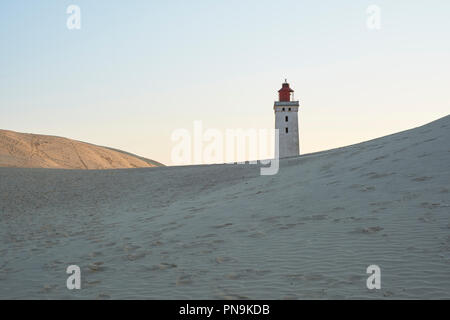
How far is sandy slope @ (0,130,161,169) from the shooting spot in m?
44.2

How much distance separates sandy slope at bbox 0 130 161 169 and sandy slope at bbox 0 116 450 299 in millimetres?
33021

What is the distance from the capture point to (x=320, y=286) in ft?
16.2

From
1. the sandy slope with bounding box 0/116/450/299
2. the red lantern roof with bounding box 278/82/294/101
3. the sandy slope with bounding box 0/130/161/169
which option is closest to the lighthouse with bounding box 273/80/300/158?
the red lantern roof with bounding box 278/82/294/101

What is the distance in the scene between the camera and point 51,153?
5147 cm

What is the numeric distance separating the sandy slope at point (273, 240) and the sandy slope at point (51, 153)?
33021 millimetres

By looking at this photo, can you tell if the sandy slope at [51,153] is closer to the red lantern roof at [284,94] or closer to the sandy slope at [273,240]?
the red lantern roof at [284,94]

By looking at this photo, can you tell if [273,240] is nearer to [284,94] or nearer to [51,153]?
[284,94]

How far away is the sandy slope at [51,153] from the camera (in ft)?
145

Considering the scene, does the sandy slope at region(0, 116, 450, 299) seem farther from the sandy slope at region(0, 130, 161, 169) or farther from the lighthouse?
the sandy slope at region(0, 130, 161, 169)

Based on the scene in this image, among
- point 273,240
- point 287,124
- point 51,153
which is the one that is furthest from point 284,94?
point 273,240

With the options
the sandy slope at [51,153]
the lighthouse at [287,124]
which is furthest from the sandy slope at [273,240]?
the sandy slope at [51,153]
